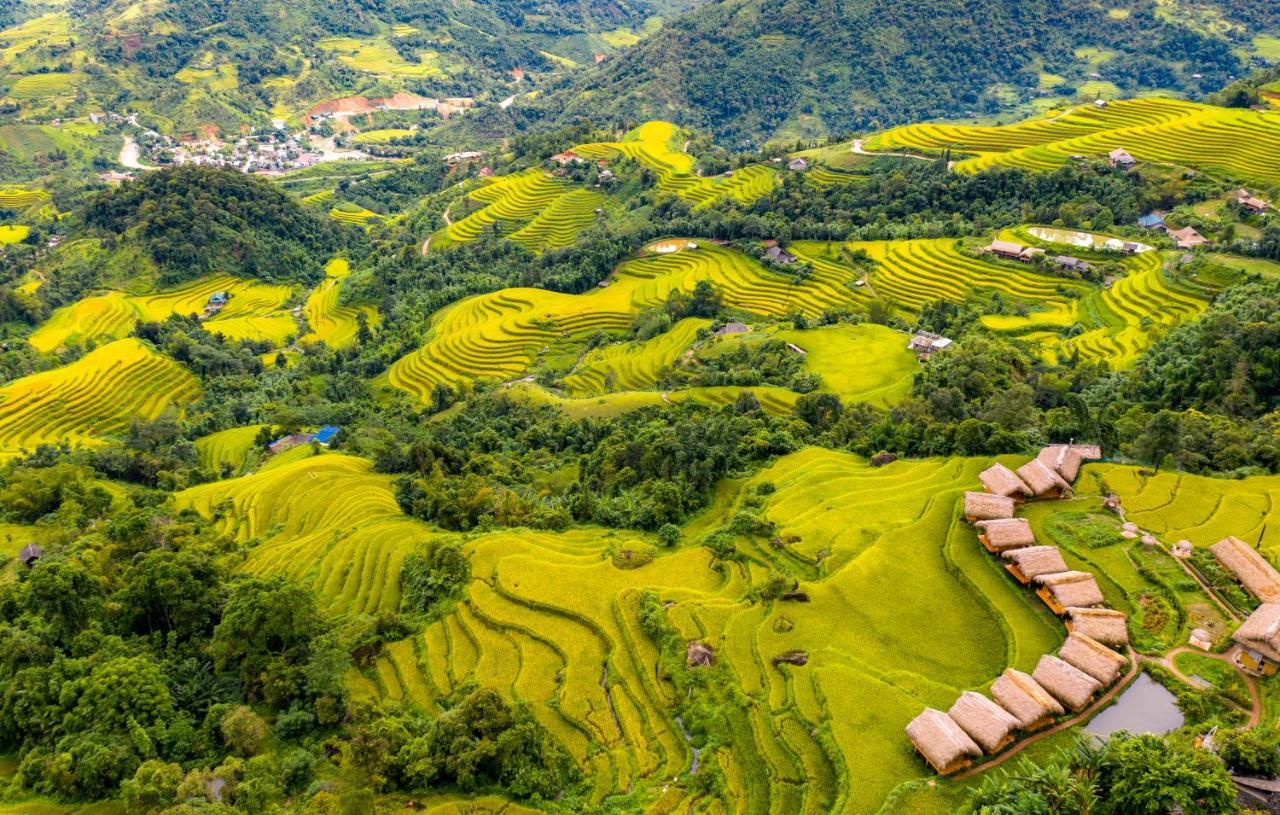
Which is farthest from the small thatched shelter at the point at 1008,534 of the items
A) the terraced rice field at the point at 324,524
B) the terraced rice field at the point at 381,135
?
the terraced rice field at the point at 381,135

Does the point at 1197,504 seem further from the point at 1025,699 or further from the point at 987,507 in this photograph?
the point at 1025,699

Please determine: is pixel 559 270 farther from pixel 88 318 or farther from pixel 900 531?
pixel 900 531

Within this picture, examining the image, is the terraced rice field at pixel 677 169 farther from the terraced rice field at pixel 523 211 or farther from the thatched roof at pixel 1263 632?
the thatched roof at pixel 1263 632

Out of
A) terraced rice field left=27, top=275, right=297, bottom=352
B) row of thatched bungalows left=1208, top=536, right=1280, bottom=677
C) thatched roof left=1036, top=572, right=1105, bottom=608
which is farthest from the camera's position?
terraced rice field left=27, top=275, right=297, bottom=352

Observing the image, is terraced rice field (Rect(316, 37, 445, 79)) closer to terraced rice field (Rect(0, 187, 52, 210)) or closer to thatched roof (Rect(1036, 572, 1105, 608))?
terraced rice field (Rect(0, 187, 52, 210))

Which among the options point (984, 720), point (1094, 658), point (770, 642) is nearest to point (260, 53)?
point (770, 642)

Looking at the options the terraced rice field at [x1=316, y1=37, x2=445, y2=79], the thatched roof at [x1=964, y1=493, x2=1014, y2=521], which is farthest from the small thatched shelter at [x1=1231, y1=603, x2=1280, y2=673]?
the terraced rice field at [x1=316, y1=37, x2=445, y2=79]

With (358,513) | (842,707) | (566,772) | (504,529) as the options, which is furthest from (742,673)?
(358,513)
